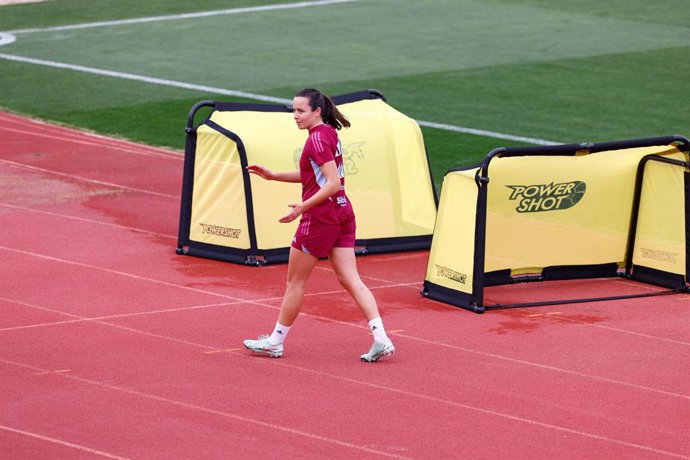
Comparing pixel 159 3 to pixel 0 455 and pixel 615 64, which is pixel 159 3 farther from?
pixel 0 455

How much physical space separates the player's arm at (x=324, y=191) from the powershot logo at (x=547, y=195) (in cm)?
256

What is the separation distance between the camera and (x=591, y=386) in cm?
933

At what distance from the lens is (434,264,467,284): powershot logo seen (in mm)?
11172

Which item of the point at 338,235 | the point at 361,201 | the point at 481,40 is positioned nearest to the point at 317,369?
the point at 338,235

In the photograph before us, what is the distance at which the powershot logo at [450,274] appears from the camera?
11.2m

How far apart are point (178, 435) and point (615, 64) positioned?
17.2m

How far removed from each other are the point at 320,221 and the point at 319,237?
11cm

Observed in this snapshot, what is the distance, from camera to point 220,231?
12562mm

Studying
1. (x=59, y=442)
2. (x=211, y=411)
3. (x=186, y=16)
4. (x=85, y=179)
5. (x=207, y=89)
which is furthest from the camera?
(x=186, y=16)

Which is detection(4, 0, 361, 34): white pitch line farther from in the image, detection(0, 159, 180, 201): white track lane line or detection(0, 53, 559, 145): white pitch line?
detection(0, 159, 180, 201): white track lane line

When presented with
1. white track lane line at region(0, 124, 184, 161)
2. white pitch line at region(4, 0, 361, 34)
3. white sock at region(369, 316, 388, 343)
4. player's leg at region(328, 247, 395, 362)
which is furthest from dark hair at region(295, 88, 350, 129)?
white pitch line at region(4, 0, 361, 34)

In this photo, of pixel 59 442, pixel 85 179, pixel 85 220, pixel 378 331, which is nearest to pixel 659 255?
pixel 378 331

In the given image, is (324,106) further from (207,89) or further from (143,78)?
(143,78)

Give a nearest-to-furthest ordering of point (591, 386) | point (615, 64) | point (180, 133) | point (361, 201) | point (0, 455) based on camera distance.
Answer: point (0, 455)
point (591, 386)
point (361, 201)
point (180, 133)
point (615, 64)
